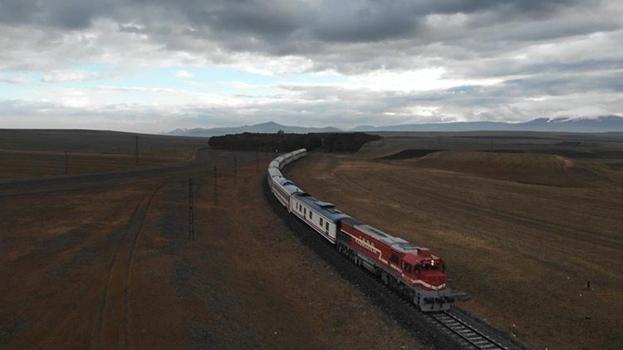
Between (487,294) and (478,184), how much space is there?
5256cm

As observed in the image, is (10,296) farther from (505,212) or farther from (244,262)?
(505,212)

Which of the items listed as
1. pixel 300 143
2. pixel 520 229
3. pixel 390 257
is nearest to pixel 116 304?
pixel 390 257

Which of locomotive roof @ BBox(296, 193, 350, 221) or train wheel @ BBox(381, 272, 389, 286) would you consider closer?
train wheel @ BBox(381, 272, 389, 286)

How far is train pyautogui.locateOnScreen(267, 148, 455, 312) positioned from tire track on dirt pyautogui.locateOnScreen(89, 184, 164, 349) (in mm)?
14825

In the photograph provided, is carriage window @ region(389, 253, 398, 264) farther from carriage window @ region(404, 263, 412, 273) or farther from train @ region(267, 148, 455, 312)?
carriage window @ region(404, 263, 412, 273)

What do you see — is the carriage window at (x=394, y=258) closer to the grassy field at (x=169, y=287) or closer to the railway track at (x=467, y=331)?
the grassy field at (x=169, y=287)

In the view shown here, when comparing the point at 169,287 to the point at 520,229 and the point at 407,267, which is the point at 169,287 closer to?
the point at 407,267

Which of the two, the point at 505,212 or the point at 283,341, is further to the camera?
the point at 505,212

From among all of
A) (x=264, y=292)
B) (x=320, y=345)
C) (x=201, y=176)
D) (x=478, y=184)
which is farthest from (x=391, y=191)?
(x=320, y=345)

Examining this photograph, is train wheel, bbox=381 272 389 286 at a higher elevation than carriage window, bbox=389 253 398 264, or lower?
lower

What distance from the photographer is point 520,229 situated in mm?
50375

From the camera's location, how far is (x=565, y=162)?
332 ft

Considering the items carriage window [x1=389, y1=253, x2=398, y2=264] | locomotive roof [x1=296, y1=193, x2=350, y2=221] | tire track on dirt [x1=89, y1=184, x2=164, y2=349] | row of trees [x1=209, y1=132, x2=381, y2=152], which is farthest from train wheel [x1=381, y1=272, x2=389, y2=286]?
row of trees [x1=209, y1=132, x2=381, y2=152]

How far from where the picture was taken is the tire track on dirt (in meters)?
22.9
